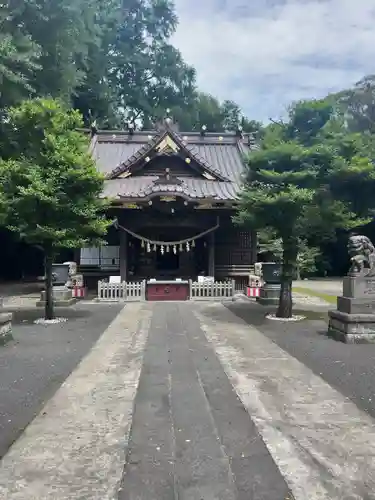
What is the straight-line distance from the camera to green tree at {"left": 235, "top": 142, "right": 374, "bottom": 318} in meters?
11.1

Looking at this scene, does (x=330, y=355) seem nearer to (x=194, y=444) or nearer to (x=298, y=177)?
(x=194, y=444)

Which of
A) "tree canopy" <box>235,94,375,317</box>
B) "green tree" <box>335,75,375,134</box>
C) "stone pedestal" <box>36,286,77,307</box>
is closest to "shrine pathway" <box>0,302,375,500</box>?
"tree canopy" <box>235,94,375,317</box>

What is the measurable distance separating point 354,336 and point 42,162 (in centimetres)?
882

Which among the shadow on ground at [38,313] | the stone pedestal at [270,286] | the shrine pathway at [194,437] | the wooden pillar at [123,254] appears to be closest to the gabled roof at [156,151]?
the wooden pillar at [123,254]

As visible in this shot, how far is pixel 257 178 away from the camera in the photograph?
12047 millimetres

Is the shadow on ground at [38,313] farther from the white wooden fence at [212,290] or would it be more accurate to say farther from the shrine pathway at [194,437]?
the shrine pathway at [194,437]

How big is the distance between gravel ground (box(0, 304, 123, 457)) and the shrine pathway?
0.20 metres

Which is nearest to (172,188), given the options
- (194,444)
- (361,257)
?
(361,257)

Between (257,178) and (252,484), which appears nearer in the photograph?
(252,484)

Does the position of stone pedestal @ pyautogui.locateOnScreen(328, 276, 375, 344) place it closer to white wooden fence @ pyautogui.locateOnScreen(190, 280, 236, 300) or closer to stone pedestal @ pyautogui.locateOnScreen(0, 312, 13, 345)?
stone pedestal @ pyautogui.locateOnScreen(0, 312, 13, 345)

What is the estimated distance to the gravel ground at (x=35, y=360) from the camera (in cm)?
488

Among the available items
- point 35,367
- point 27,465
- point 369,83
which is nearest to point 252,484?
point 27,465

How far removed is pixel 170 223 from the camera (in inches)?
781

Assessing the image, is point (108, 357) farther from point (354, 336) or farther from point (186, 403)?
point (354, 336)
